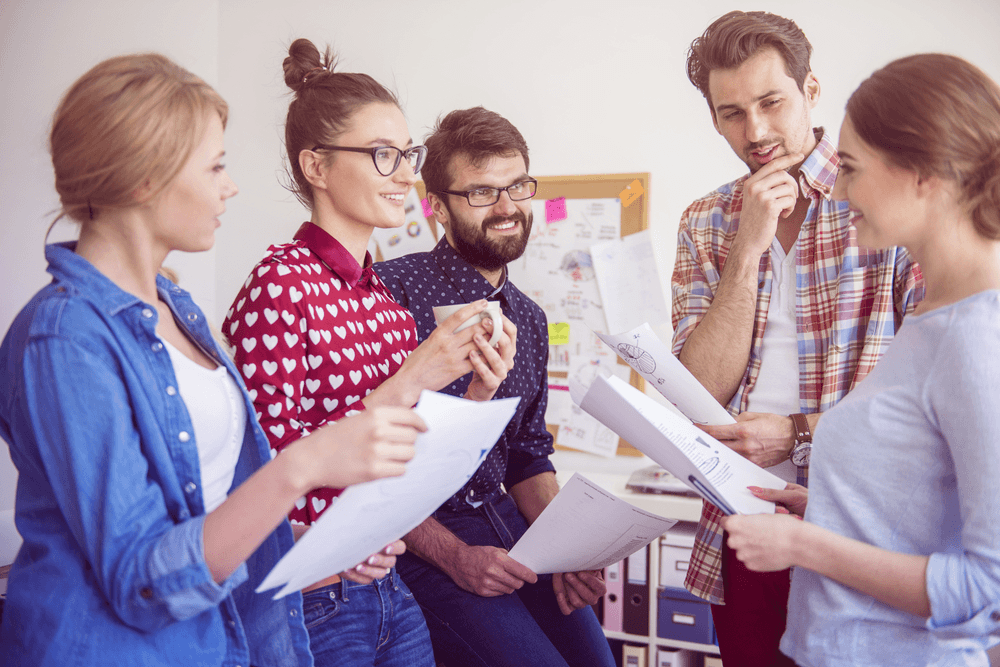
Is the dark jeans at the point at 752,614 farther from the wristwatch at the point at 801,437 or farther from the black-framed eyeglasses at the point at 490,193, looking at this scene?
the black-framed eyeglasses at the point at 490,193

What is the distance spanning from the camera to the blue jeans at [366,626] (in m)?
1.04

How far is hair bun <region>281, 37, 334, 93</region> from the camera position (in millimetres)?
1331

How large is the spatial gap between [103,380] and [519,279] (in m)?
2.12

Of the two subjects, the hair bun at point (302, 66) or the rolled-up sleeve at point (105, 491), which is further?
the hair bun at point (302, 66)

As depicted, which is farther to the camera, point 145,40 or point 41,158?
point 145,40

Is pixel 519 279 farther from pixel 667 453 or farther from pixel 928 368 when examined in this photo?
pixel 928 368

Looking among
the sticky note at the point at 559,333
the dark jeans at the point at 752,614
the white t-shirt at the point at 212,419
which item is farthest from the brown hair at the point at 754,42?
the sticky note at the point at 559,333

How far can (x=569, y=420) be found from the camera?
269 cm

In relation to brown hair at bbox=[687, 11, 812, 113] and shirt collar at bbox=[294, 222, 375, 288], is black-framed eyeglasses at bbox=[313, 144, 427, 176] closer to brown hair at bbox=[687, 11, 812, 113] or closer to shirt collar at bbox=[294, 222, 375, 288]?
shirt collar at bbox=[294, 222, 375, 288]

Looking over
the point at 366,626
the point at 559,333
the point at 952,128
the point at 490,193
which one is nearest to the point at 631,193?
the point at 559,333

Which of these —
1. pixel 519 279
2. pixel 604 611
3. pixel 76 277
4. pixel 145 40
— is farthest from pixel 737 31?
pixel 145 40

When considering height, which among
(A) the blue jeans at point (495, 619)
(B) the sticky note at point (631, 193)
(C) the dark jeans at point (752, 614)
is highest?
(B) the sticky note at point (631, 193)

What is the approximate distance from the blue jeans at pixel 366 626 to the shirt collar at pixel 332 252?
52 centimetres

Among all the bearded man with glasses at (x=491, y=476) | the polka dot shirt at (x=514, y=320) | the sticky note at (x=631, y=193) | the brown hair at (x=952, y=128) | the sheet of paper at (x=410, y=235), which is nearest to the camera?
the brown hair at (x=952, y=128)
